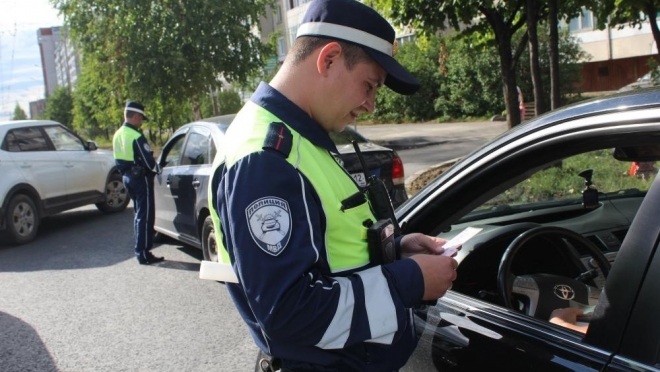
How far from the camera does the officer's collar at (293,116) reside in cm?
161

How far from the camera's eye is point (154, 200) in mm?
7512

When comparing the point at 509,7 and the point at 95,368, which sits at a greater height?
the point at 509,7

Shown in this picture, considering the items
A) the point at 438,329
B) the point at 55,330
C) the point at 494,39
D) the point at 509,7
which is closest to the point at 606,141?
the point at 438,329

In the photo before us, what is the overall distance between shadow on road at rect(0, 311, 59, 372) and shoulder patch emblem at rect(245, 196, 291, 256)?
3.71 metres

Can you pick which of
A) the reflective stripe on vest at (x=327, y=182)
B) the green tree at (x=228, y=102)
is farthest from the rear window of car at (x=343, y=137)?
the green tree at (x=228, y=102)

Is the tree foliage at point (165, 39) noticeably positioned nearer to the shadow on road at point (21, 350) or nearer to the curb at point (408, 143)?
the curb at point (408, 143)

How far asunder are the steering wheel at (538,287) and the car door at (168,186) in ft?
17.9

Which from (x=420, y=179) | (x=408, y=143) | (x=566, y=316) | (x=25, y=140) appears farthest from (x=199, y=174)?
(x=408, y=143)

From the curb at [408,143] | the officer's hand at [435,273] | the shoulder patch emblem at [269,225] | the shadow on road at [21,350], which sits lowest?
the shadow on road at [21,350]

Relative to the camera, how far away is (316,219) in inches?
57.7

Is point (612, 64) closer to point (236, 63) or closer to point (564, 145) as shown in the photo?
point (236, 63)

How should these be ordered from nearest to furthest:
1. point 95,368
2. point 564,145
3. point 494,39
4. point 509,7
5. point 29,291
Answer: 1. point 564,145
2. point 95,368
3. point 29,291
4. point 509,7
5. point 494,39

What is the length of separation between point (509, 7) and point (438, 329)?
930 centimetres

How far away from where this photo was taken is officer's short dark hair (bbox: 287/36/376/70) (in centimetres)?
159
